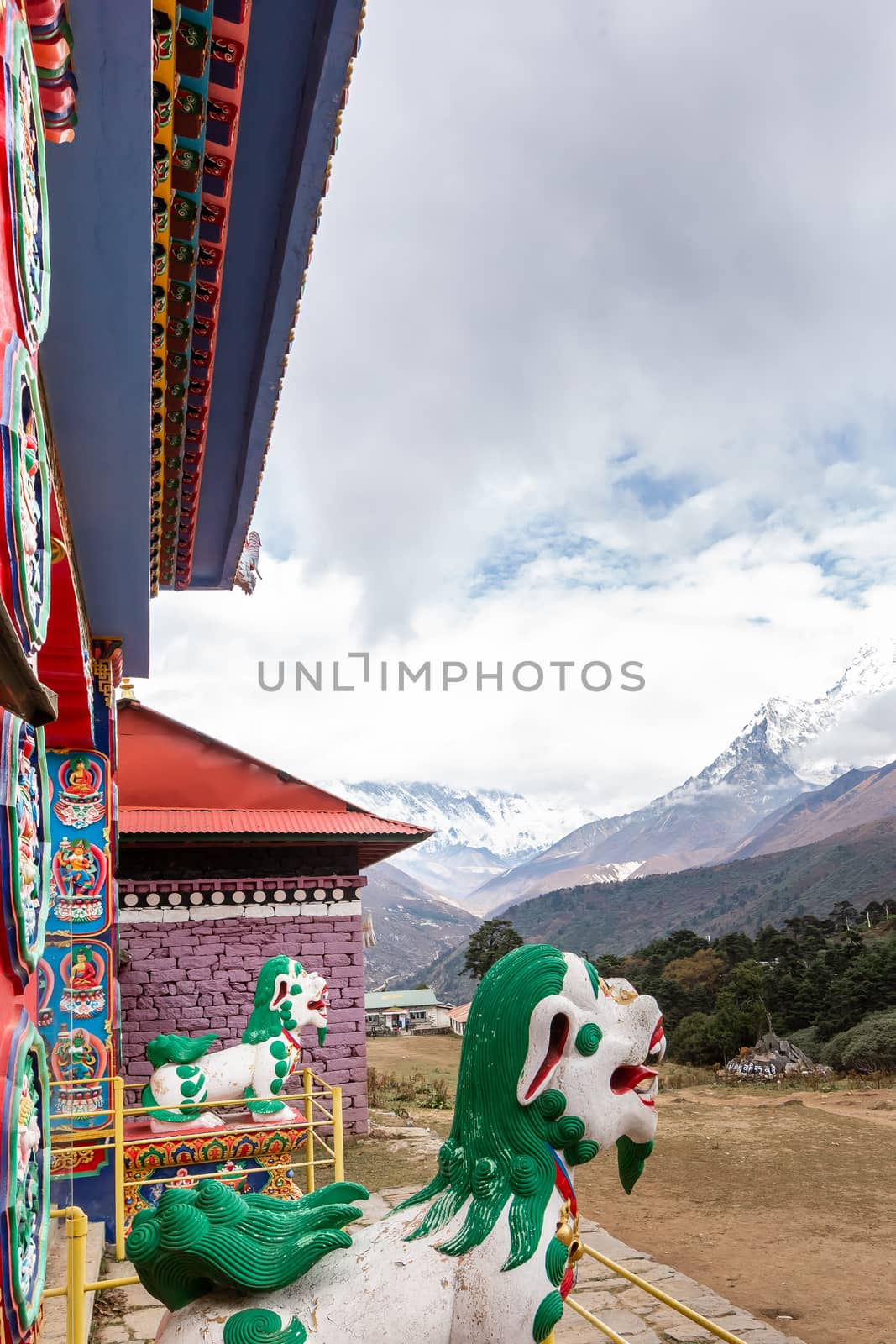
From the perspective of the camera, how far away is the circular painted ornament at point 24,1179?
6.21 ft

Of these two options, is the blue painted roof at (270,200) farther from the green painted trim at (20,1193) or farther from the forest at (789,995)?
the forest at (789,995)

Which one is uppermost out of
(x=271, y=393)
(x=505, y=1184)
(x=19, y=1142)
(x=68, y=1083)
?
(x=271, y=393)

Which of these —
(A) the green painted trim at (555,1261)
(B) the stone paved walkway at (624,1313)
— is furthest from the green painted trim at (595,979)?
(B) the stone paved walkway at (624,1313)

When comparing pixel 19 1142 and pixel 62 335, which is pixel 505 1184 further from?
pixel 62 335

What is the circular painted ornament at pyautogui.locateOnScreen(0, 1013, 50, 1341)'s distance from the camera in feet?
6.21

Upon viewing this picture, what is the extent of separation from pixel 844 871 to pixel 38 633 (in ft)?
217

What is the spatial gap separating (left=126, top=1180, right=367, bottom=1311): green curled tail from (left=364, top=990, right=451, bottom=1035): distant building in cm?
4811

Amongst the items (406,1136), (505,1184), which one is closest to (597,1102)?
(505,1184)

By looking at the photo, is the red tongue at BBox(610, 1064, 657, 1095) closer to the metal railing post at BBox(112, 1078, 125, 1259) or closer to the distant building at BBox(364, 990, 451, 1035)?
the metal railing post at BBox(112, 1078, 125, 1259)

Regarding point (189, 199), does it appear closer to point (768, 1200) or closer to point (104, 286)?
point (104, 286)

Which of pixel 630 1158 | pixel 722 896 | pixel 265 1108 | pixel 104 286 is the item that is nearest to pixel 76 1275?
pixel 630 1158

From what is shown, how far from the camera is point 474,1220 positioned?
2.55 m

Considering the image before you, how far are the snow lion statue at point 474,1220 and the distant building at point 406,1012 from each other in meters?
47.9

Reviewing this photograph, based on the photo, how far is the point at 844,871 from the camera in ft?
200
